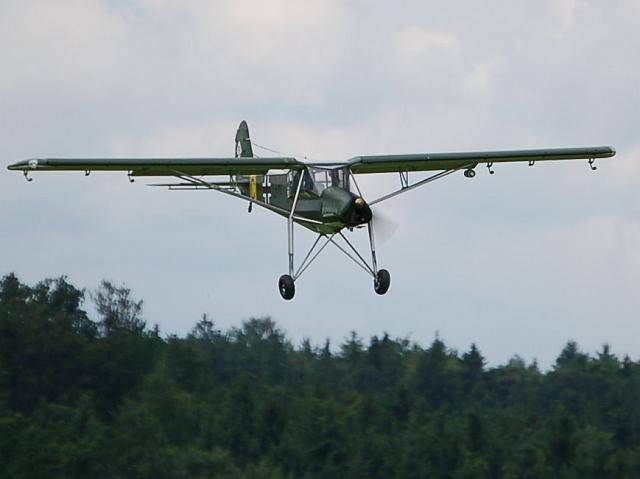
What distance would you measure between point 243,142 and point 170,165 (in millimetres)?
7689

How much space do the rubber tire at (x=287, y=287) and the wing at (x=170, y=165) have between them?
2257mm

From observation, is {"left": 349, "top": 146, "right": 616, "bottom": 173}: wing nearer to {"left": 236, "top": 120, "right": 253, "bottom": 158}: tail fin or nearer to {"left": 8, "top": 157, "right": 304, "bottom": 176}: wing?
{"left": 8, "top": 157, "right": 304, "bottom": 176}: wing

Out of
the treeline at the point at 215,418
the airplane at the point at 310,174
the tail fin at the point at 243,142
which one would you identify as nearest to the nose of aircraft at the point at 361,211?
the airplane at the point at 310,174

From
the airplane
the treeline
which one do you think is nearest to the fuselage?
the airplane

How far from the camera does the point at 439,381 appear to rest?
96.1m

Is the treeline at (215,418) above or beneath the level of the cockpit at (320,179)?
beneath

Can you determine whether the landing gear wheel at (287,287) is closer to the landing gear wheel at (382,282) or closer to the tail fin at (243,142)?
the landing gear wheel at (382,282)

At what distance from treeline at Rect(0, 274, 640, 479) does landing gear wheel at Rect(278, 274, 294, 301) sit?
38650mm

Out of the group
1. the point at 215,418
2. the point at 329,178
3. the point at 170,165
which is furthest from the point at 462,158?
the point at 215,418

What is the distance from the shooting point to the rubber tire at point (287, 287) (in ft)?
92.9

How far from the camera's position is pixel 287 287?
28.3m

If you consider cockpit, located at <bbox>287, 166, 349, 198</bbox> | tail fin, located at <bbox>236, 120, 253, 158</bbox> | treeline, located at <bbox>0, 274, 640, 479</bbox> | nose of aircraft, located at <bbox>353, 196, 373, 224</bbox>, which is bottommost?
treeline, located at <bbox>0, 274, 640, 479</bbox>

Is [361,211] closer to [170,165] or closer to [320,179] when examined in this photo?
[320,179]

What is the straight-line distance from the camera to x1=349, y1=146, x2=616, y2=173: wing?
102 ft
